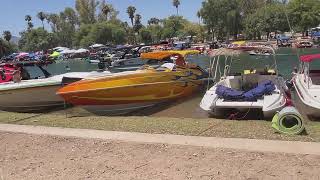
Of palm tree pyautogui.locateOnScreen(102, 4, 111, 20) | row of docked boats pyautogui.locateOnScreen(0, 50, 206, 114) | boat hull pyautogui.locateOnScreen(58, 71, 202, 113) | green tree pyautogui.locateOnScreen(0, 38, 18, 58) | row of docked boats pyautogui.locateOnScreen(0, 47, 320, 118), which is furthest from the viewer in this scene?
palm tree pyautogui.locateOnScreen(102, 4, 111, 20)

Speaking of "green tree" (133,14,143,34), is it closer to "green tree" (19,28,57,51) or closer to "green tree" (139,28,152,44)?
"green tree" (139,28,152,44)

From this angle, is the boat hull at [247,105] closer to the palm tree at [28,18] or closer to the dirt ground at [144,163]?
the dirt ground at [144,163]

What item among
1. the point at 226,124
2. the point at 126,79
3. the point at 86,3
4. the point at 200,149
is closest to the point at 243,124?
the point at 226,124

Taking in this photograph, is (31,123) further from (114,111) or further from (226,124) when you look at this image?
(226,124)

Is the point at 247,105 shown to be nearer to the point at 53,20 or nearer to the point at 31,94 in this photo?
the point at 31,94

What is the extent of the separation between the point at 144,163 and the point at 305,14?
3885 inches

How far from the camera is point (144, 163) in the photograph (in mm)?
8148

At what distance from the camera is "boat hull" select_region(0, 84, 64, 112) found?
62.9 feet

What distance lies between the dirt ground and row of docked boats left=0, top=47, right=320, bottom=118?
6.49 meters

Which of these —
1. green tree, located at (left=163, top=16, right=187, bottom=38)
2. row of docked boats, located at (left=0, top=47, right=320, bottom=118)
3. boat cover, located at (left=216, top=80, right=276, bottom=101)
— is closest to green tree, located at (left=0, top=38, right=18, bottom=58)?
green tree, located at (left=163, top=16, right=187, bottom=38)

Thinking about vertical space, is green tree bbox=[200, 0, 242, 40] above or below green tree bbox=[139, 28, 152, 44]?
above

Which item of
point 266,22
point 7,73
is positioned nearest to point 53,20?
point 266,22

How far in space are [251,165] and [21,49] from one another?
16334 centimetres

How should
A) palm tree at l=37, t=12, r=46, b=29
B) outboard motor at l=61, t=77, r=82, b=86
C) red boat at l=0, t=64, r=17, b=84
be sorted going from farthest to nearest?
palm tree at l=37, t=12, r=46, b=29 < red boat at l=0, t=64, r=17, b=84 < outboard motor at l=61, t=77, r=82, b=86
